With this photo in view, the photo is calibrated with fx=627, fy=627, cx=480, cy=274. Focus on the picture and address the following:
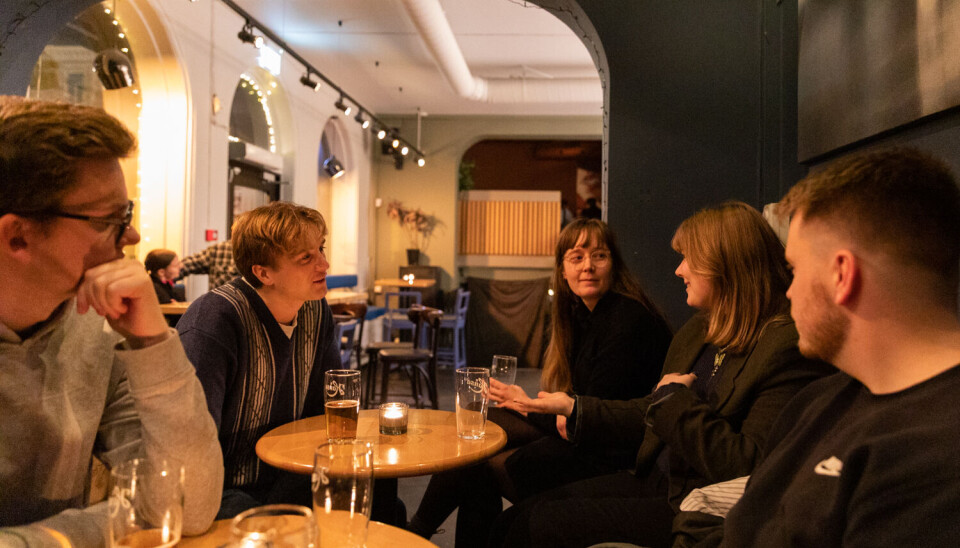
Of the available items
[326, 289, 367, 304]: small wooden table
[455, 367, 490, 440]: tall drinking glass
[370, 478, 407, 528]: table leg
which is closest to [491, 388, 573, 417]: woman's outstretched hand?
[455, 367, 490, 440]: tall drinking glass

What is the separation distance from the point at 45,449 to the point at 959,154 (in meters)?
2.15

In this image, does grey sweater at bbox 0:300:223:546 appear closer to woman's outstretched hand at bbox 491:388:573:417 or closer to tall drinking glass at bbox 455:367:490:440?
tall drinking glass at bbox 455:367:490:440

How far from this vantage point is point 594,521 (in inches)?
65.7

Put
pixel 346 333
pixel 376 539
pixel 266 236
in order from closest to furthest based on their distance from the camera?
1. pixel 376 539
2. pixel 266 236
3. pixel 346 333

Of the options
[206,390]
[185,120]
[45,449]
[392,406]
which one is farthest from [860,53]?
[185,120]

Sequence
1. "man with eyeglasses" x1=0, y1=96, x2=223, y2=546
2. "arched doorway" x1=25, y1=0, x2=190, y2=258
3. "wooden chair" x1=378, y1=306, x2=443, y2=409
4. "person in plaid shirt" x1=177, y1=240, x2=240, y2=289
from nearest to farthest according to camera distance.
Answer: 1. "man with eyeglasses" x1=0, y1=96, x2=223, y2=546
2. "arched doorway" x1=25, y1=0, x2=190, y2=258
3. "person in plaid shirt" x1=177, y1=240, x2=240, y2=289
4. "wooden chair" x1=378, y1=306, x2=443, y2=409

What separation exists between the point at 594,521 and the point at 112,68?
4.23 metres

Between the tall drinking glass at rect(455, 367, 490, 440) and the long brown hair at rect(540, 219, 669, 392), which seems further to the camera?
the long brown hair at rect(540, 219, 669, 392)

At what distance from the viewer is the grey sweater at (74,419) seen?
108 centimetres

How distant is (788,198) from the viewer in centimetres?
114

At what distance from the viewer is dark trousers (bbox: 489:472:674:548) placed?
164 cm

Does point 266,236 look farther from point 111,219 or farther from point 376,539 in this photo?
point 376,539

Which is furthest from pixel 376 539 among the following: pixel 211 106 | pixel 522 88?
pixel 522 88

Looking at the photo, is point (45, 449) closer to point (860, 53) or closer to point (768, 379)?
point (768, 379)
